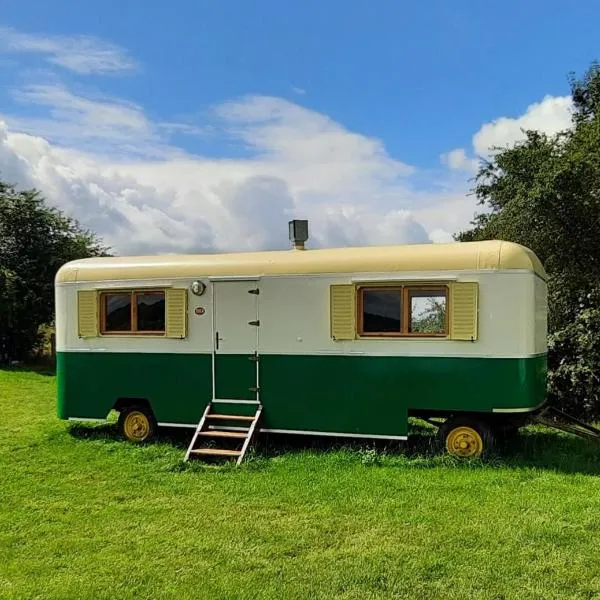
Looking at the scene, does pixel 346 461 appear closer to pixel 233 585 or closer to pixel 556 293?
pixel 233 585

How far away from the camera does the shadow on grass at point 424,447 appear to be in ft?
26.6

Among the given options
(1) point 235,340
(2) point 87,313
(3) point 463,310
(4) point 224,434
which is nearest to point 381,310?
(3) point 463,310

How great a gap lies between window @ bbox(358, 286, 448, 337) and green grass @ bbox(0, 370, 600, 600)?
62.6 inches

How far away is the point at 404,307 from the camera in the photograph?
8555 millimetres

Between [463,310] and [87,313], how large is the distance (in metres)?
5.59

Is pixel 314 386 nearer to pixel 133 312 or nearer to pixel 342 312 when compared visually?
pixel 342 312

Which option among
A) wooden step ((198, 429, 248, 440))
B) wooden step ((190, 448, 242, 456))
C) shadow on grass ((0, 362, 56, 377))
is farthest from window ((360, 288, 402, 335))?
shadow on grass ((0, 362, 56, 377))

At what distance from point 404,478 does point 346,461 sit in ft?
3.22

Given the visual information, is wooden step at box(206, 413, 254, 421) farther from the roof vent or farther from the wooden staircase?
the roof vent

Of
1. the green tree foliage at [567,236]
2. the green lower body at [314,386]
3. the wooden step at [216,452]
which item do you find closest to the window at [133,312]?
the green lower body at [314,386]

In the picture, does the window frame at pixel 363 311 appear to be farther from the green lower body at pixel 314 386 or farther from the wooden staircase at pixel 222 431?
the wooden staircase at pixel 222 431

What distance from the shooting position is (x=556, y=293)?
539 inches

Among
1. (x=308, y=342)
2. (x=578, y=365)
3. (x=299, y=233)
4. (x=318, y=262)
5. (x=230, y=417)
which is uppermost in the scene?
(x=299, y=233)

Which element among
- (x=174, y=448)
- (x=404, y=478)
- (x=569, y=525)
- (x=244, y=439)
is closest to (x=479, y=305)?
(x=404, y=478)
